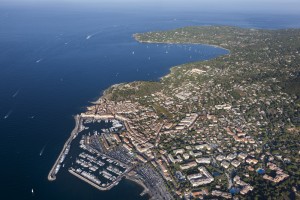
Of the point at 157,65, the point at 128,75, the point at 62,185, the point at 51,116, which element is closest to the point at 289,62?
the point at 157,65

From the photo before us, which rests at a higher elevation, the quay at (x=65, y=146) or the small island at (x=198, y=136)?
the small island at (x=198, y=136)

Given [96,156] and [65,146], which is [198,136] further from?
[65,146]

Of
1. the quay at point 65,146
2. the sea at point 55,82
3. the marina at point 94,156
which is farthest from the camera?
the quay at point 65,146

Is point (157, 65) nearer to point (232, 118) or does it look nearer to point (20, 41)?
point (232, 118)

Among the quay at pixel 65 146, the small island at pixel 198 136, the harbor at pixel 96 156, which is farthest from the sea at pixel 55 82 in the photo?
the small island at pixel 198 136

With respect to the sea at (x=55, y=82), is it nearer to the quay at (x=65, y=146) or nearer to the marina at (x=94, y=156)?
the quay at (x=65, y=146)

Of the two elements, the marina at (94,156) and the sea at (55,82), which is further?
the marina at (94,156)
